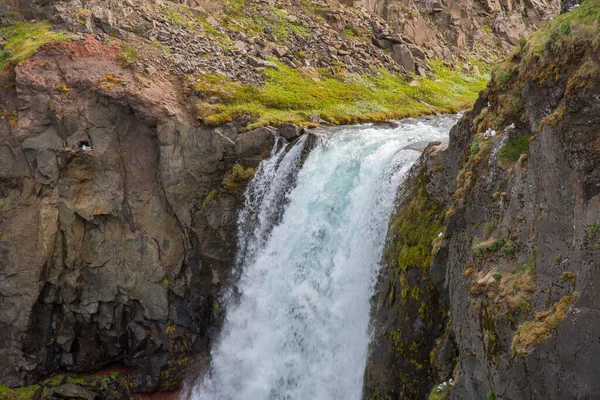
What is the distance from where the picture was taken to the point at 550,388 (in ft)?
30.0

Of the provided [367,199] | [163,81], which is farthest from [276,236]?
[163,81]

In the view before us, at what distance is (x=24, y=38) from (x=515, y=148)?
904 inches

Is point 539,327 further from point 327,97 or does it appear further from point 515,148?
point 327,97

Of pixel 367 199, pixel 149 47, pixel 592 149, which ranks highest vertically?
pixel 592 149

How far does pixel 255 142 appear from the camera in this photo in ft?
70.7

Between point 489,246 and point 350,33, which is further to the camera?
point 350,33

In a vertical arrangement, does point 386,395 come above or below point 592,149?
below

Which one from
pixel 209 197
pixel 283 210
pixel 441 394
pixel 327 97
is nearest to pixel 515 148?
pixel 441 394

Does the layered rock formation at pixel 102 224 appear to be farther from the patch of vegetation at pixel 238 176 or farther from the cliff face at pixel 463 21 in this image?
the cliff face at pixel 463 21

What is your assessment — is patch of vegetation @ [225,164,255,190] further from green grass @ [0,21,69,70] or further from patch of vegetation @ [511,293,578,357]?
patch of vegetation @ [511,293,578,357]

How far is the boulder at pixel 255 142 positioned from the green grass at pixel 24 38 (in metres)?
9.94

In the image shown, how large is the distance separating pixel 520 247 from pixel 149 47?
826 inches

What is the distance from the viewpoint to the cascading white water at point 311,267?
16234 mm

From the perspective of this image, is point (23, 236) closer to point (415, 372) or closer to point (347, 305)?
point (347, 305)
